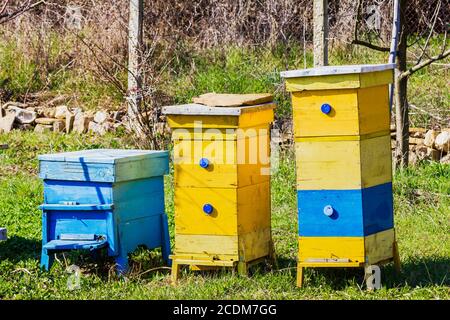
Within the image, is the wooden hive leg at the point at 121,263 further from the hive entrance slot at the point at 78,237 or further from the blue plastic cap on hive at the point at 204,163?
the blue plastic cap on hive at the point at 204,163

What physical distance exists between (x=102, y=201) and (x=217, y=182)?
0.80m

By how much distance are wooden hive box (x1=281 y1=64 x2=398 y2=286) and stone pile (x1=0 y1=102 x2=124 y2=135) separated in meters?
5.33

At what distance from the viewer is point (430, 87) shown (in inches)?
405

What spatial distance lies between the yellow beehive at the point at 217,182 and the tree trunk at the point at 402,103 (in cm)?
285

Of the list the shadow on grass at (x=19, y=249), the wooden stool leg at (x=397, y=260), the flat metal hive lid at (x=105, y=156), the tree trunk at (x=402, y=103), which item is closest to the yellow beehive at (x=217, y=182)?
the flat metal hive lid at (x=105, y=156)

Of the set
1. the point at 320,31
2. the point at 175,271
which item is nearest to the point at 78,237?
the point at 175,271

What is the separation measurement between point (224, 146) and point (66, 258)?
1.53 meters

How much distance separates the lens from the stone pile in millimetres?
10523

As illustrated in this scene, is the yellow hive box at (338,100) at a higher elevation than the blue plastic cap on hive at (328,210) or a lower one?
higher

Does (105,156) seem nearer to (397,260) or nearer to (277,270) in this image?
(277,270)

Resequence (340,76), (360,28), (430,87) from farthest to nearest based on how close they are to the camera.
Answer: (360,28) → (430,87) → (340,76)

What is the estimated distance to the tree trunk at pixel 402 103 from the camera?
823 cm

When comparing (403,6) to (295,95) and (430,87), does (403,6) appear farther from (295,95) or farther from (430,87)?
(295,95)

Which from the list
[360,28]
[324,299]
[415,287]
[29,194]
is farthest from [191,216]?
[360,28]
